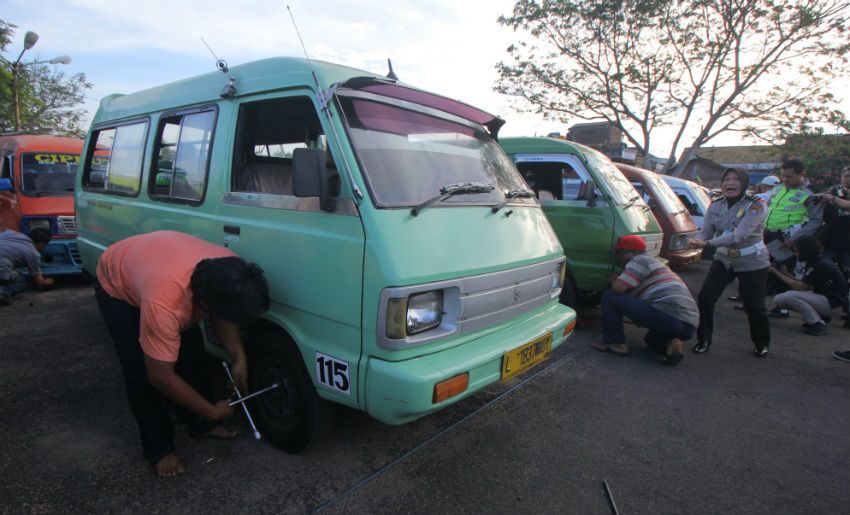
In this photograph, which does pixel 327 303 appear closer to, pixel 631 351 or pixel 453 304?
pixel 453 304

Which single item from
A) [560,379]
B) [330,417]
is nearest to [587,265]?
[560,379]

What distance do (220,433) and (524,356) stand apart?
1.90 m

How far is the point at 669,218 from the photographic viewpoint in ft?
22.7

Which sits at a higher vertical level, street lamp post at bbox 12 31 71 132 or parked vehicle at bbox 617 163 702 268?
street lamp post at bbox 12 31 71 132

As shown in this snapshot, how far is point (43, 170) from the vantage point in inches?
263

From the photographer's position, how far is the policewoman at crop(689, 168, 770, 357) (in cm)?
393

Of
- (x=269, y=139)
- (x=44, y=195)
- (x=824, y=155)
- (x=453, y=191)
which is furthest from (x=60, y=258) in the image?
(x=824, y=155)

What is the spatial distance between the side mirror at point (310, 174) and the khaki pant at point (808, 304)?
605 centimetres

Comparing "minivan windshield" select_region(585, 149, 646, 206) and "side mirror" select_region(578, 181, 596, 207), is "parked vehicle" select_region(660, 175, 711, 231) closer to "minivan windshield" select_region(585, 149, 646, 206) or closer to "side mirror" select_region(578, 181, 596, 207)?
"minivan windshield" select_region(585, 149, 646, 206)

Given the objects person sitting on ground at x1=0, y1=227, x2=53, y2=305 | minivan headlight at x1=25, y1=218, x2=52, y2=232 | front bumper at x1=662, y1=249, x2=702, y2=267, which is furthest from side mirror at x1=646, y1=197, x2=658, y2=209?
minivan headlight at x1=25, y1=218, x2=52, y2=232

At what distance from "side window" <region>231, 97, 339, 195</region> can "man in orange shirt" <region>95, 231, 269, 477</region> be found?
0.55m

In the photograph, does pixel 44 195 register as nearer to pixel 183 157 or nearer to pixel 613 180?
pixel 183 157

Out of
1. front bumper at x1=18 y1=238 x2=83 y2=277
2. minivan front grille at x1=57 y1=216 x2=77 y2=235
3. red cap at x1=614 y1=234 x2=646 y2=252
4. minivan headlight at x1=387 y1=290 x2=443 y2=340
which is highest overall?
red cap at x1=614 y1=234 x2=646 y2=252

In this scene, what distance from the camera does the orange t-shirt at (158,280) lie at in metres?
1.98
